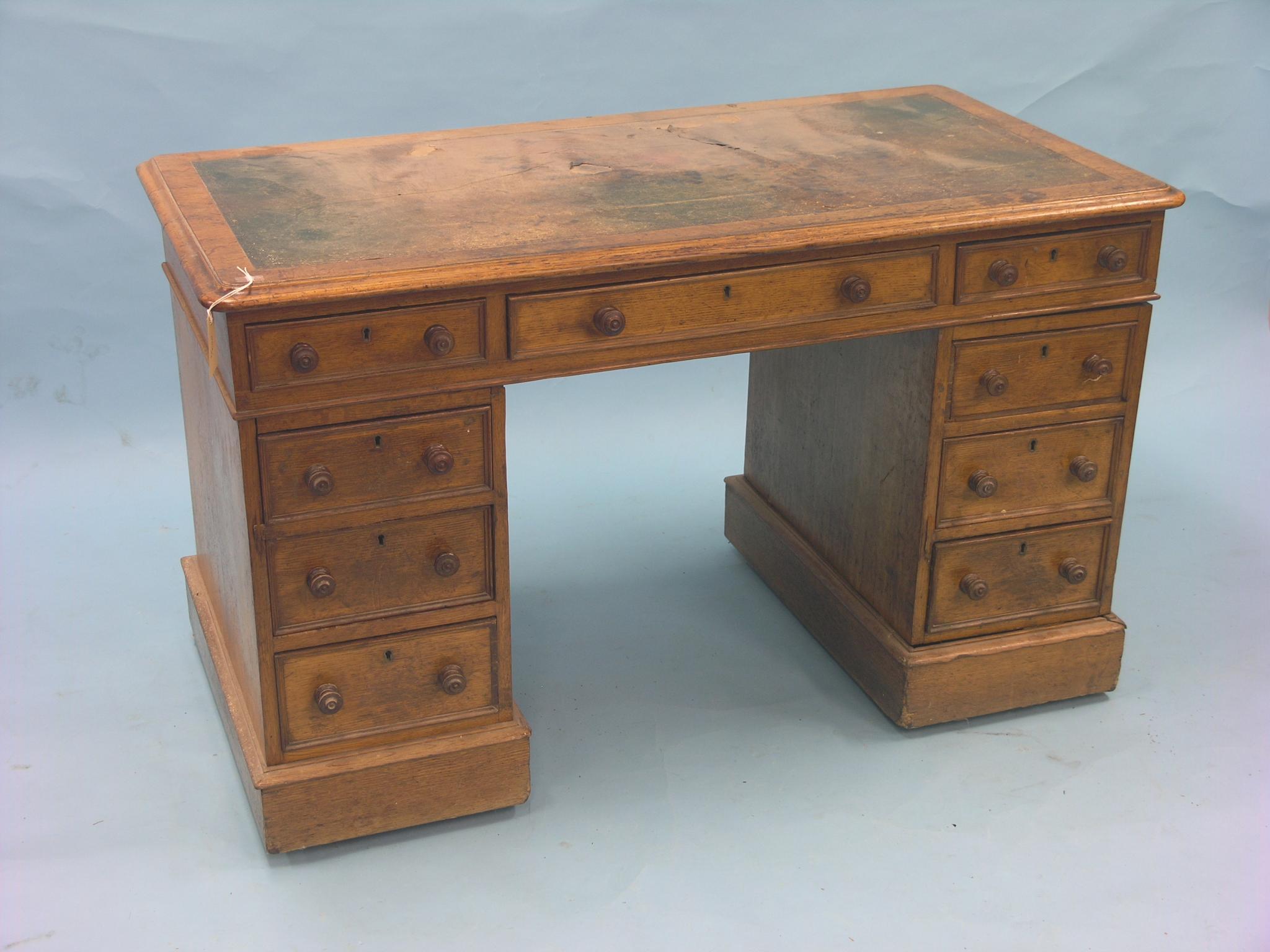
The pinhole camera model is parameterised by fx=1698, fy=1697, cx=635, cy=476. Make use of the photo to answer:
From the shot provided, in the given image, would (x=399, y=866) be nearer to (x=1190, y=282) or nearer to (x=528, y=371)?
(x=528, y=371)

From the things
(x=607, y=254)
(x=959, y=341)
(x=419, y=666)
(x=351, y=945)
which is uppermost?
(x=607, y=254)

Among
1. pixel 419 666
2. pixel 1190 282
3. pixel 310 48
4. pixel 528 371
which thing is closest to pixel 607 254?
pixel 528 371

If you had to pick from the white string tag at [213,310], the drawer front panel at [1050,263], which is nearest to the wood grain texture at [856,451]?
the drawer front panel at [1050,263]

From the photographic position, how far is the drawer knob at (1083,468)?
3379mm

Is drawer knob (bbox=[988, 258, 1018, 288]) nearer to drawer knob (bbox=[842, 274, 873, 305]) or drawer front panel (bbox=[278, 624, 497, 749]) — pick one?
drawer knob (bbox=[842, 274, 873, 305])

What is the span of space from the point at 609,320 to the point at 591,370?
99 millimetres

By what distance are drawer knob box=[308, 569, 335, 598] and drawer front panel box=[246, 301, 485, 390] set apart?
364 mm

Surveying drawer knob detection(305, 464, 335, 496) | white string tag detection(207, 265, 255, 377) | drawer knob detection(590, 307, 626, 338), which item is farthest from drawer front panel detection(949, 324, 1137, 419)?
white string tag detection(207, 265, 255, 377)

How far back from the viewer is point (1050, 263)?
3174mm

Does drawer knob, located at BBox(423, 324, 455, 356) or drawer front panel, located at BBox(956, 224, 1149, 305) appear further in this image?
drawer front panel, located at BBox(956, 224, 1149, 305)

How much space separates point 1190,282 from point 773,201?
2.38 meters

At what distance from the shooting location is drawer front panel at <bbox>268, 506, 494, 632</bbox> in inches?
115

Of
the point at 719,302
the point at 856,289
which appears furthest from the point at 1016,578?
the point at 719,302

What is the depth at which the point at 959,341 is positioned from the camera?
3.19 meters
